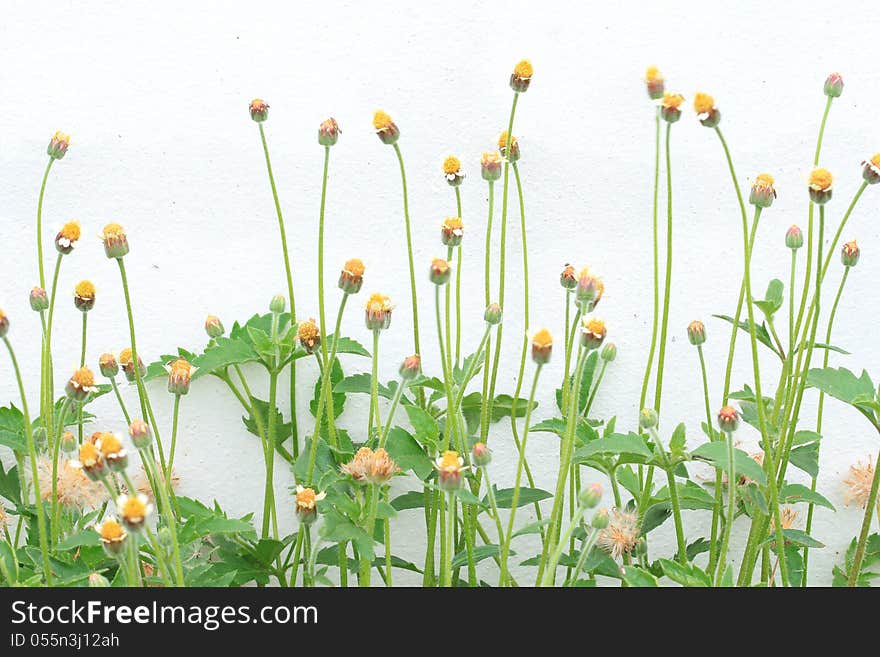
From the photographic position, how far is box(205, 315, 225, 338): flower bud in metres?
1.27

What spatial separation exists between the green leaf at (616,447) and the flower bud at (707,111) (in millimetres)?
306

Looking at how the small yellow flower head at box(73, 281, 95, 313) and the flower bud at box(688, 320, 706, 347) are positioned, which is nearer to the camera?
the small yellow flower head at box(73, 281, 95, 313)

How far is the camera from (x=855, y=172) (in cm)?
137

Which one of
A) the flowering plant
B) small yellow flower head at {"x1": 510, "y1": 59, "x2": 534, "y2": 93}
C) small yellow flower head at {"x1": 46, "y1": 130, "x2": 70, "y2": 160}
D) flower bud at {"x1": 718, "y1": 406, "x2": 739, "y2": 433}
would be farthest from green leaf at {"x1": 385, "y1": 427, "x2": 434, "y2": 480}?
small yellow flower head at {"x1": 46, "y1": 130, "x2": 70, "y2": 160}

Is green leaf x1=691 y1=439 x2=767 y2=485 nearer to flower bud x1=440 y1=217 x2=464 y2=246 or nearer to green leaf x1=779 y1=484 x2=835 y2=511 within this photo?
green leaf x1=779 y1=484 x2=835 y2=511

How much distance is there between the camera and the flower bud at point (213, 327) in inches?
50.1

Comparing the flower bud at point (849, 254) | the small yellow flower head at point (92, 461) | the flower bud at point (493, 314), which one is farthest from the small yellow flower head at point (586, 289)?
the small yellow flower head at point (92, 461)

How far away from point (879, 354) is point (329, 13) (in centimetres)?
84

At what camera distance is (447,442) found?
109 cm

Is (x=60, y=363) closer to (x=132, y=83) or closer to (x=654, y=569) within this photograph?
(x=132, y=83)

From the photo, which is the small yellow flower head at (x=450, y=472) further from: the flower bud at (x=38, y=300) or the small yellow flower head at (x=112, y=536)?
the flower bud at (x=38, y=300)

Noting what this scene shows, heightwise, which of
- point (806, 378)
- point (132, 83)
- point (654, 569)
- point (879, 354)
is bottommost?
point (654, 569)

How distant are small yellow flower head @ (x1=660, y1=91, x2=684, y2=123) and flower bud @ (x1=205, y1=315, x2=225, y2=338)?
23.0 inches
